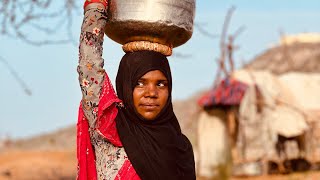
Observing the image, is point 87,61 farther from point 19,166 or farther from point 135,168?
point 19,166

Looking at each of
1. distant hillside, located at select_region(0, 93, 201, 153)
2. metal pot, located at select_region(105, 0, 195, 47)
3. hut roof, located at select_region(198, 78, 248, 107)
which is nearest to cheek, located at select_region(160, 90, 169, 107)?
metal pot, located at select_region(105, 0, 195, 47)

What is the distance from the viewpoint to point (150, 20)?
290 centimetres

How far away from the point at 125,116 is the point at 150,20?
1.31 feet

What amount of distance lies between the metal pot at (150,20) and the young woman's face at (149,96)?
0.56 ft

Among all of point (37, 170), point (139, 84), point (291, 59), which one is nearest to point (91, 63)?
point (139, 84)

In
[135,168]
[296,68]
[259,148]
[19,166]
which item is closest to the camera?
[135,168]

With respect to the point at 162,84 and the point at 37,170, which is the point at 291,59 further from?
the point at 162,84

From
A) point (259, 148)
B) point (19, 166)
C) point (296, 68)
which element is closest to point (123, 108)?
point (19, 166)

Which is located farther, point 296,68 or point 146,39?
point 296,68

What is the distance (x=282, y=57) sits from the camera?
2186 centimetres

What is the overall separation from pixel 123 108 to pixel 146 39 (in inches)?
11.7

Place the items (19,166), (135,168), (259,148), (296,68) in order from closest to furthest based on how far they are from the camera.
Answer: (135,168) < (19,166) < (259,148) < (296,68)

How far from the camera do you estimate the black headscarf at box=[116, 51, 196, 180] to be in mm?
2842

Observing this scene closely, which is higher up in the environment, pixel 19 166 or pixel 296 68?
pixel 296 68
